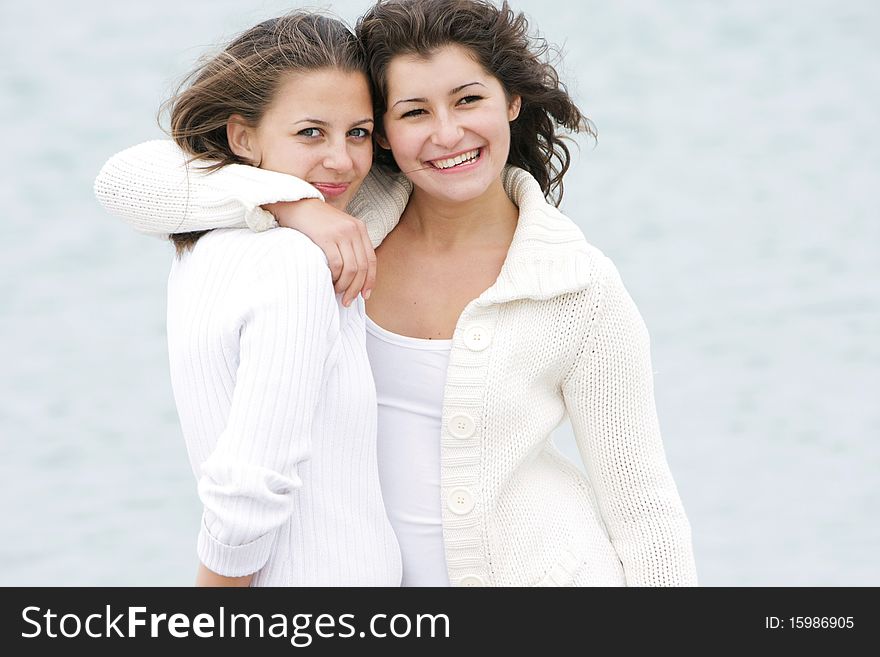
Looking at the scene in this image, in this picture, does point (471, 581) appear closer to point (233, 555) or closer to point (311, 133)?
point (233, 555)

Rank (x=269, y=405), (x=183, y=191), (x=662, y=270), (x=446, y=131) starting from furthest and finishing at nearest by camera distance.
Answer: (x=662, y=270), (x=446, y=131), (x=183, y=191), (x=269, y=405)

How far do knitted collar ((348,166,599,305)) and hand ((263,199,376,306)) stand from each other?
28 cm

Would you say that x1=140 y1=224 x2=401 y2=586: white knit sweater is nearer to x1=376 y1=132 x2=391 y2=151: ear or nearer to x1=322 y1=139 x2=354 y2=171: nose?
x1=322 y1=139 x2=354 y2=171: nose

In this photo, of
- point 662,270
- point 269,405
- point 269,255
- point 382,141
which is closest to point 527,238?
point 382,141

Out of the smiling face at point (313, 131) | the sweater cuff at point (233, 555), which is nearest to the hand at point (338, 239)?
the smiling face at point (313, 131)

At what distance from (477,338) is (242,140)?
0.46 meters

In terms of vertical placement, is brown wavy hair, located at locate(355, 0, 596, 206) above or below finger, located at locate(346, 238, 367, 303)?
above

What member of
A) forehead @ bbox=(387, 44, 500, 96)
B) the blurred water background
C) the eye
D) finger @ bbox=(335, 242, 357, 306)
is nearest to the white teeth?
forehead @ bbox=(387, 44, 500, 96)

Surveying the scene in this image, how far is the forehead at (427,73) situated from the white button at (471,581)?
75 centimetres

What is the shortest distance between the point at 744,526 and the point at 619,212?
2673mm

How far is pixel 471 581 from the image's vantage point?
1963mm

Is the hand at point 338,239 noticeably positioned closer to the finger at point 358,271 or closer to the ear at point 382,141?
the finger at point 358,271

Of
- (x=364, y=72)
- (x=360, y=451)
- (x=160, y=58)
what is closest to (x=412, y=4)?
(x=364, y=72)

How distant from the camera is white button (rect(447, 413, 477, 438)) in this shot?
193 cm
